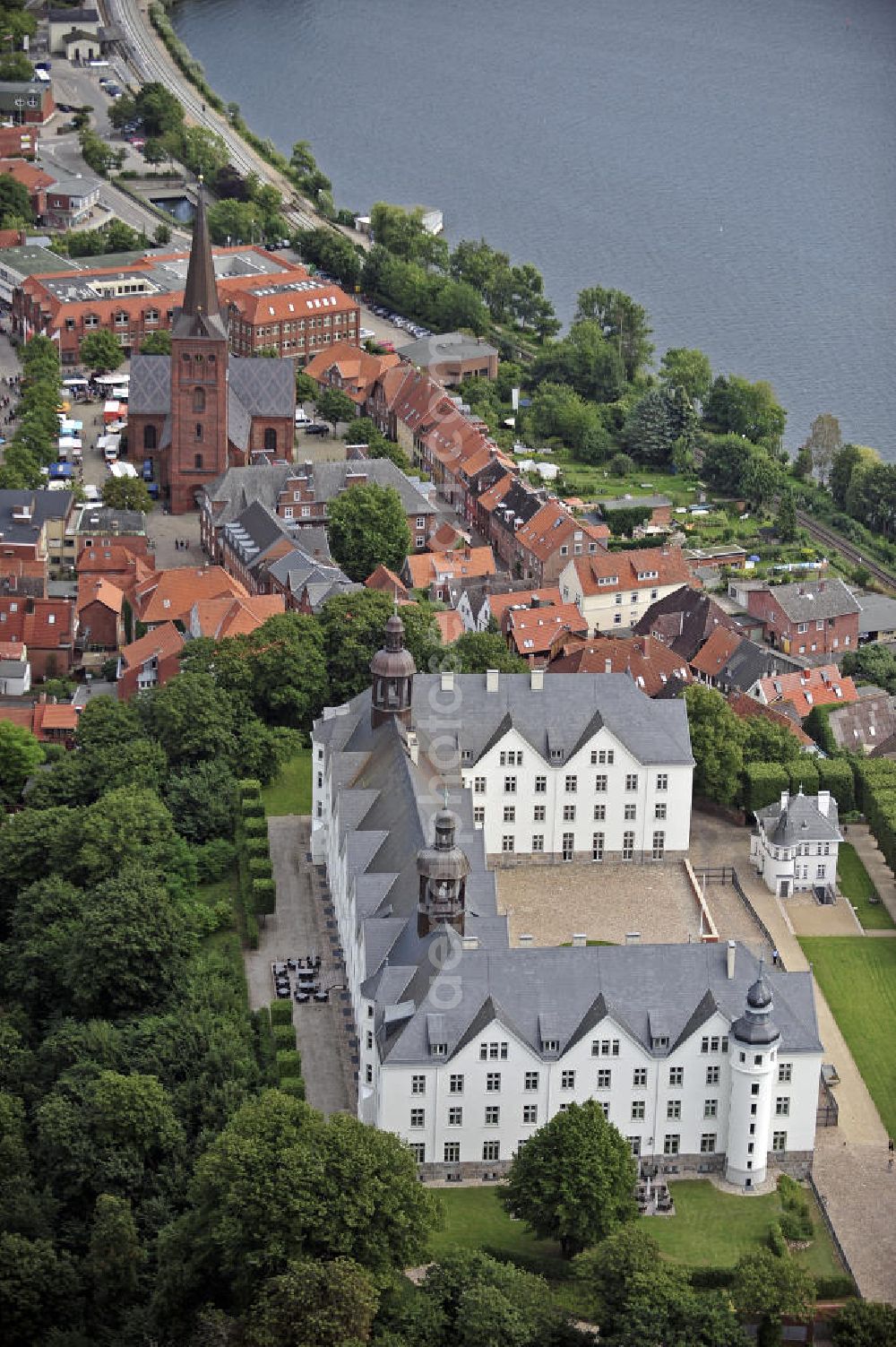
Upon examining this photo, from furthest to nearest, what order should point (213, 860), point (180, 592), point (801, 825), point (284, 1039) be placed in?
point (180, 592), point (213, 860), point (801, 825), point (284, 1039)

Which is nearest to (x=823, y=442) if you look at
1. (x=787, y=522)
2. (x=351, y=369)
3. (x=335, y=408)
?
(x=787, y=522)

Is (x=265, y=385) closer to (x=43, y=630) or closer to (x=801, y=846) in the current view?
(x=43, y=630)

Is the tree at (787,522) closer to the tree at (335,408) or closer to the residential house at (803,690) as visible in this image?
the residential house at (803,690)

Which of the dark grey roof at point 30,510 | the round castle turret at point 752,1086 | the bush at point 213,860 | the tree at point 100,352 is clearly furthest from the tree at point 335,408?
the round castle turret at point 752,1086

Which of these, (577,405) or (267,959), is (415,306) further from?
(267,959)

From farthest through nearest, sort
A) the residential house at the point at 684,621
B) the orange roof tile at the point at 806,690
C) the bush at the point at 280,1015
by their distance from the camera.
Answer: the residential house at the point at 684,621 → the orange roof tile at the point at 806,690 → the bush at the point at 280,1015

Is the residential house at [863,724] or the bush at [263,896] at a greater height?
the bush at [263,896]
